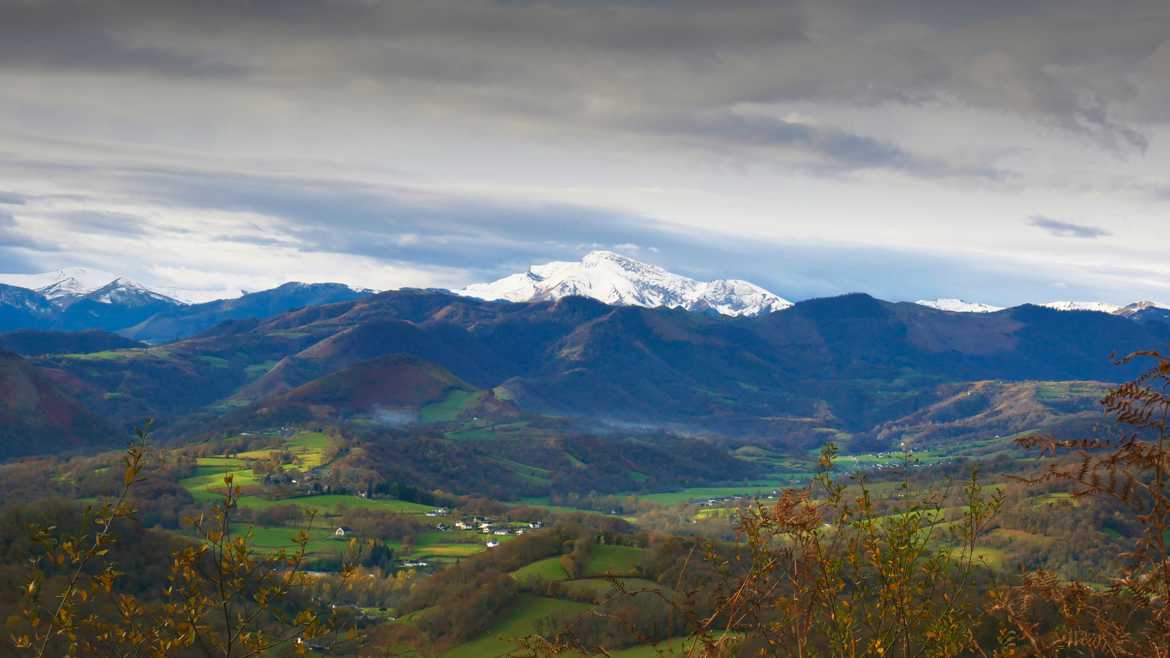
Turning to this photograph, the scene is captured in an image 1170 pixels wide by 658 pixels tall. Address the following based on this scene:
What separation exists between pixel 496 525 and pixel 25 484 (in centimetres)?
8398

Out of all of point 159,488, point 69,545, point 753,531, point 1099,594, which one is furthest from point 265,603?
point 159,488

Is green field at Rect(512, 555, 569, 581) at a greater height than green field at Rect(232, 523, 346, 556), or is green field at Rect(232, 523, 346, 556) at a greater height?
green field at Rect(512, 555, 569, 581)

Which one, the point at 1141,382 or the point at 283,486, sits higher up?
the point at 1141,382

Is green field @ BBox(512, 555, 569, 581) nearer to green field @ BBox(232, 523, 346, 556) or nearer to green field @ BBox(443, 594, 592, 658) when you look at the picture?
green field @ BBox(443, 594, 592, 658)

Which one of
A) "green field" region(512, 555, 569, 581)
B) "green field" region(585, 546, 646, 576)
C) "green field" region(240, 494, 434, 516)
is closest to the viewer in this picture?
"green field" region(585, 546, 646, 576)

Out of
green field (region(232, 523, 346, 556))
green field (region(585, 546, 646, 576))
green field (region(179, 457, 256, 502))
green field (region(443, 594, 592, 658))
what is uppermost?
green field (region(585, 546, 646, 576))

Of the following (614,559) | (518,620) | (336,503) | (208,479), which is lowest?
(208,479)

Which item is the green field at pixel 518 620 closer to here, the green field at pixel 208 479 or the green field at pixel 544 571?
the green field at pixel 544 571

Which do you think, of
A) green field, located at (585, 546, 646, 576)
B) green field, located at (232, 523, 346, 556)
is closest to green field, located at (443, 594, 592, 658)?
green field, located at (585, 546, 646, 576)

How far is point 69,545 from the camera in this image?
9.26 metres

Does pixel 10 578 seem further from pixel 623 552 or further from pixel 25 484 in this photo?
pixel 25 484

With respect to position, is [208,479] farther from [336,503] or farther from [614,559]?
[614,559]

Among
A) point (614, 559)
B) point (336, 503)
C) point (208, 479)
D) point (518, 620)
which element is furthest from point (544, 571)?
point (208, 479)

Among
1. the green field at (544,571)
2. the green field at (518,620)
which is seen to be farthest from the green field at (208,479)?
the green field at (518,620)
